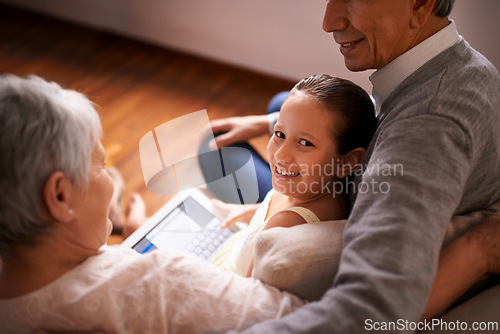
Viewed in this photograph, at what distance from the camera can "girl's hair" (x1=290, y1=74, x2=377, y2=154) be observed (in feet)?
3.94

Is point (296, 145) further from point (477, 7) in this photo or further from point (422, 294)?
point (477, 7)

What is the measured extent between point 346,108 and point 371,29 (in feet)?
0.70

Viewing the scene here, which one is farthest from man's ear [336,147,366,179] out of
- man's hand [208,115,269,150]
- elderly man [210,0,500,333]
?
man's hand [208,115,269,150]

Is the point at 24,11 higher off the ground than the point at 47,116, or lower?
higher

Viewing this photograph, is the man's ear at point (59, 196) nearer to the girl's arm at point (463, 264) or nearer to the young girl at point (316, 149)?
the young girl at point (316, 149)

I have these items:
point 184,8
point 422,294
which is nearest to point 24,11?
point 184,8

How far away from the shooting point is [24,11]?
413 cm

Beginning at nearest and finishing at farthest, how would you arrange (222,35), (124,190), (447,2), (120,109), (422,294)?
(422,294) → (447,2) → (124,190) → (120,109) → (222,35)

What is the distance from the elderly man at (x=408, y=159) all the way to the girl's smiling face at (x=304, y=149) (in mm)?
130

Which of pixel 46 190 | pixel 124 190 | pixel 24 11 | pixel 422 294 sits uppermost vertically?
pixel 24 11

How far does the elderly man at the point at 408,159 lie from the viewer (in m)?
0.81

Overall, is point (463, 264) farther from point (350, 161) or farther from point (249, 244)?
point (249, 244)

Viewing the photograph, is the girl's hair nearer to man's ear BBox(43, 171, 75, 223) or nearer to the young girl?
the young girl

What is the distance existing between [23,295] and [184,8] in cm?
295
